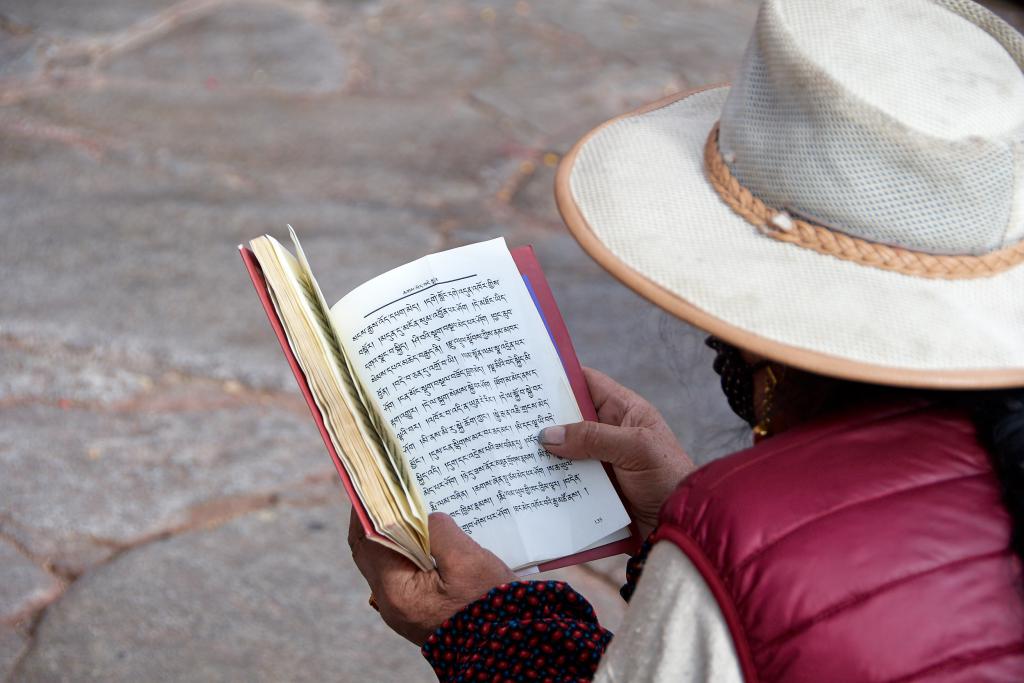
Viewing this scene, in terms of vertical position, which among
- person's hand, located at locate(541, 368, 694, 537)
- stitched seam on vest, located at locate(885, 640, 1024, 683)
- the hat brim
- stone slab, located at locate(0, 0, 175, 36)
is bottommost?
stone slab, located at locate(0, 0, 175, 36)

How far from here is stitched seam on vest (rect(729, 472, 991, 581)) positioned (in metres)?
0.93

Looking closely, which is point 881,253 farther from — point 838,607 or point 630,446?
point 630,446

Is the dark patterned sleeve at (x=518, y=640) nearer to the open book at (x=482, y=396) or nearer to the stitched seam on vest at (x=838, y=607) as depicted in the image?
the open book at (x=482, y=396)

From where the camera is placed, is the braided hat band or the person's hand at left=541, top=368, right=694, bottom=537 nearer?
the braided hat band

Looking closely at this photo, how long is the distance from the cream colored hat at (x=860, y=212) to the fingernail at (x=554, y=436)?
1.19 ft

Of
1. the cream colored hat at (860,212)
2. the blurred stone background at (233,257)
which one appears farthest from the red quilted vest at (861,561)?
the blurred stone background at (233,257)

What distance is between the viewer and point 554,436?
55.2 inches

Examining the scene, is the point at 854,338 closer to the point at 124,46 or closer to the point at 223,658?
the point at 223,658

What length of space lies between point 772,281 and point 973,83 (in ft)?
0.95

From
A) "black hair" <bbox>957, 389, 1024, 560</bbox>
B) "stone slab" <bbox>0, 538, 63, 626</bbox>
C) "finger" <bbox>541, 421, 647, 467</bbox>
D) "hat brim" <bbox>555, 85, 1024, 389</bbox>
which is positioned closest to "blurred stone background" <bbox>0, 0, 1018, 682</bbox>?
"stone slab" <bbox>0, 538, 63, 626</bbox>

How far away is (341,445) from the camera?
3.89ft

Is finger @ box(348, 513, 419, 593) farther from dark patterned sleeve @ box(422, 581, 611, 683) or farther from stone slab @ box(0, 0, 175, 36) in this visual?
stone slab @ box(0, 0, 175, 36)

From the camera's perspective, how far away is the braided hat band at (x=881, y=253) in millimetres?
1047

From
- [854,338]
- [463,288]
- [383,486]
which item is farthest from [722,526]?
[463,288]
